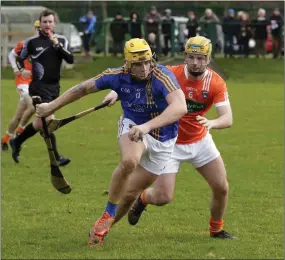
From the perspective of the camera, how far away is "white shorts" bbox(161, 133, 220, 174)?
28.9ft

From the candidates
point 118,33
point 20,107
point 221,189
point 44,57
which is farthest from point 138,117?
point 118,33

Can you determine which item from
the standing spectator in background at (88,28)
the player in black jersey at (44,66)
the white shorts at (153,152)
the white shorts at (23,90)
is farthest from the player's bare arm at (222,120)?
the standing spectator in background at (88,28)

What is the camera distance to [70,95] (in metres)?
8.59

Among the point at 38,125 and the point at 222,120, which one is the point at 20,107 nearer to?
the point at 38,125

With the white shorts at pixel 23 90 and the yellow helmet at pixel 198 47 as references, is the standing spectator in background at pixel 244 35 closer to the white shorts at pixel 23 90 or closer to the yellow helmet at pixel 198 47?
the white shorts at pixel 23 90

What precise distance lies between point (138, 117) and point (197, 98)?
68cm

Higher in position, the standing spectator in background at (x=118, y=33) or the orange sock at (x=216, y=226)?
the orange sock at (x=216, y=226)

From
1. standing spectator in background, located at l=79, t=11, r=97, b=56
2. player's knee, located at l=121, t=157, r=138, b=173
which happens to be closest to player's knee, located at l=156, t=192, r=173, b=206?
player's knee, located at l=121, t=157, r=138, b=173

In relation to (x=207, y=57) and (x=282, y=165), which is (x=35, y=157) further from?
(x=207, y=57)

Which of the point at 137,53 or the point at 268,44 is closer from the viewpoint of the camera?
the point at 137,53

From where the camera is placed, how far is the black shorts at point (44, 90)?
14016 millimetres

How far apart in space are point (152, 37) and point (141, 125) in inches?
1047

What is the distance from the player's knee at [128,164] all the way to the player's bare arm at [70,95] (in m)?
0.77

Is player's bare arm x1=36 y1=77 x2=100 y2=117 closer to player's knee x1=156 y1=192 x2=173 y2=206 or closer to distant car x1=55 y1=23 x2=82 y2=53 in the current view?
player's knee x1=156 y1=192 x2=173 y2=206
